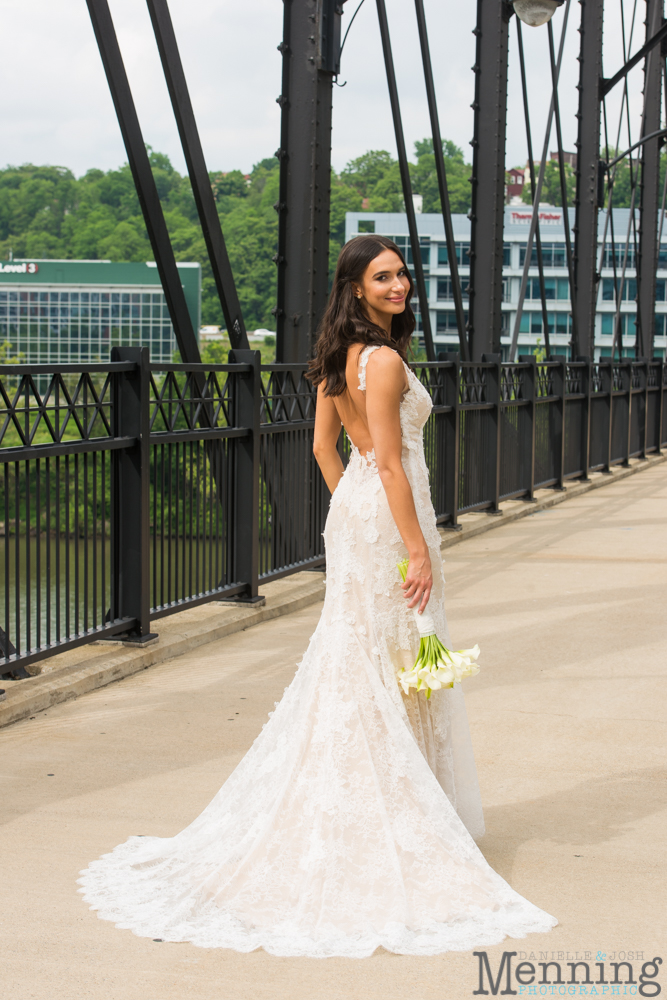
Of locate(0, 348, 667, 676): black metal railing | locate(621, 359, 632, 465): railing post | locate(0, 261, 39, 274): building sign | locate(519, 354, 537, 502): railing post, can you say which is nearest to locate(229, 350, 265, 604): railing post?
locate(0, 348, 667, 676): black metal railing

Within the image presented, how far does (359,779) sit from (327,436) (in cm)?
100

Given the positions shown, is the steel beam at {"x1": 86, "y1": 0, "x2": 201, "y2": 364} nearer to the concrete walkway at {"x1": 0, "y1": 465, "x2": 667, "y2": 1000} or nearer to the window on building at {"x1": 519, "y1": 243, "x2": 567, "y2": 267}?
the concrete walkway at {"x1": 0, "y1": 465, "x2": 667, "y2": 1000}

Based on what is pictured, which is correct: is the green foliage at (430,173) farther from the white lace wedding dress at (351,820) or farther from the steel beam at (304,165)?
the white lace wedding dress at (351,820)

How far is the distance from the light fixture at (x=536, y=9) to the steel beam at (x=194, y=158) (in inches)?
183

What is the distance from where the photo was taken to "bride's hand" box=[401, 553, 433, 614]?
10.7 feet

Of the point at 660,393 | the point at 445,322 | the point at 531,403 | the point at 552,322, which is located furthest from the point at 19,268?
the point at 531,403

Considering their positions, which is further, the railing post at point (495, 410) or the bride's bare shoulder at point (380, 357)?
the railing post at point (495, 410)

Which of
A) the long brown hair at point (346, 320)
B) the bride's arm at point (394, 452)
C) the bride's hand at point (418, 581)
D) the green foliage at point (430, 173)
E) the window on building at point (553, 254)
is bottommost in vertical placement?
the bride's hand at point (418, 581)

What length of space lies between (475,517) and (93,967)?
9346mm

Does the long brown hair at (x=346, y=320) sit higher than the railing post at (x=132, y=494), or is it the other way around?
the long brown hair at (x=346, y=320)

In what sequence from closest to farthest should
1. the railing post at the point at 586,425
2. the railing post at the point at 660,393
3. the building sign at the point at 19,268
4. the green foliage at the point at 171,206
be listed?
the railing post at the point at 586,425
the railing post at the point at 660,393
the green foliage at the point at 171,206
the building sign at the point at 19,268

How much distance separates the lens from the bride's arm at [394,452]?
3191mm

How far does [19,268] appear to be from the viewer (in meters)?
115

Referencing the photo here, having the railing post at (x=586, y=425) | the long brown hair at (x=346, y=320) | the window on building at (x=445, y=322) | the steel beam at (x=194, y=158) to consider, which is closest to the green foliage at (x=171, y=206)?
the window on building at (x=445, y=322)
